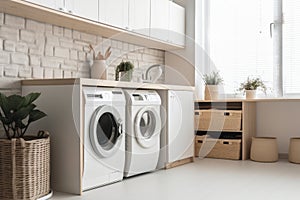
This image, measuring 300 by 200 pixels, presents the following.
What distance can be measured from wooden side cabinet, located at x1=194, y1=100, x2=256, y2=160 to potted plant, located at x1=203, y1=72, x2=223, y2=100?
0.34 feet

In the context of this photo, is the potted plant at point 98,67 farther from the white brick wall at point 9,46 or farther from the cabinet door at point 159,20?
the white brick wall at point 9,46

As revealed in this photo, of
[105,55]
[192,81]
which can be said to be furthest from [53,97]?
[192,81]

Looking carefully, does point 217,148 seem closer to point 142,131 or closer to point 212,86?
point 212,86

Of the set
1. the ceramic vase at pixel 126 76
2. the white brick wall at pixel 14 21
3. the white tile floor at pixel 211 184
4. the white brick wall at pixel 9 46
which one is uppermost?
the white brick wall at pixel 14 21

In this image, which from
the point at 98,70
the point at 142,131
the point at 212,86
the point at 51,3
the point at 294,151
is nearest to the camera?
the point at 51,3

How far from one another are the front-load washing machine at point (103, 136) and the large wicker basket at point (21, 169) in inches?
13.5

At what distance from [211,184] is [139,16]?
73.6 inches

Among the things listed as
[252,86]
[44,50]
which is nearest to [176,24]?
[252,86]

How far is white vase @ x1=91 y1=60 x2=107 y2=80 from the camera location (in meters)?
3.66

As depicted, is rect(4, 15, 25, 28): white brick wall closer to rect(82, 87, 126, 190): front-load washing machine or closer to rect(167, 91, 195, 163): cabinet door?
rect(82, 87, 126, 190): front-load washing machine

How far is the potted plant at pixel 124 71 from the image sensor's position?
3.73 meters

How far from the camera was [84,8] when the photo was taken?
3121mm

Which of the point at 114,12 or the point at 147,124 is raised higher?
the point at 114,12

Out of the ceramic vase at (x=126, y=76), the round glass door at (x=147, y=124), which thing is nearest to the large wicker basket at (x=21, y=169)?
the round glass door at (x=147, y=124)
